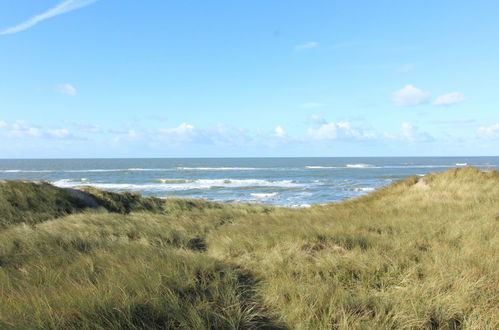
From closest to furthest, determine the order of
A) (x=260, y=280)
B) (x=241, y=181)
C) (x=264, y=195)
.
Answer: (x=260, y=280)
(x=264, y=195)
(x=241, y=181)

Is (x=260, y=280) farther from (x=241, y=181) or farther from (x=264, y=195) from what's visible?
(x=241, y=181)

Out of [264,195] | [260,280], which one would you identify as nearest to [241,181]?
[264,195]

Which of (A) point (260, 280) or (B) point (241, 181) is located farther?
(B) point (241, 181)

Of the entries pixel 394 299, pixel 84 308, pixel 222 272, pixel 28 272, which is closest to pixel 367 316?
pixel 394 299

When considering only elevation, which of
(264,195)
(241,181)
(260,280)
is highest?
(260,280)

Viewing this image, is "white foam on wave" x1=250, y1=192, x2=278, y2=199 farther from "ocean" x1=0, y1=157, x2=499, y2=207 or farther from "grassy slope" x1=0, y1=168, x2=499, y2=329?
"grassy slope" x1=0, y1=168, x2=499, y2=329

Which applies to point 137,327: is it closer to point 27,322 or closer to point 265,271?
point 27,322

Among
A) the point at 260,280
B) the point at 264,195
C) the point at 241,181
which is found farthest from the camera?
the point at 241,181

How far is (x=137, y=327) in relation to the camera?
2.88 m

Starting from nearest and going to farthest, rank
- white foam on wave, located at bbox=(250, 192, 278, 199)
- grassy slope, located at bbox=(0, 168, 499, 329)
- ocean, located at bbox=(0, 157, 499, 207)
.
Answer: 1. grassy slope, located at bbox=(0, 168, 499, 329)
2. ocean, located at bbox=(0, 157, 499, 207)
3. white foam on wave, located at bbox=(250, 192, 278, 199)

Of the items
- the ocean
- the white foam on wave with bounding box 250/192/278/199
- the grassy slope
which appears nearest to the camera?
the grassy slope

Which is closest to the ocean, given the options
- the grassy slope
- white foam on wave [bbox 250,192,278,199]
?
white foam on wave [bbox 250,192,278,199]

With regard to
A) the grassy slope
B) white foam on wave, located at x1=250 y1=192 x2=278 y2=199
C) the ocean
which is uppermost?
the grassy slope

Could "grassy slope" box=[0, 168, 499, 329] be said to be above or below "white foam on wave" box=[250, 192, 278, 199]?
above
